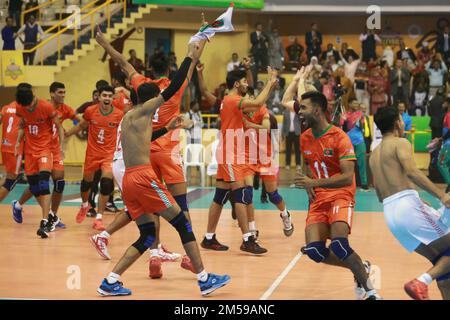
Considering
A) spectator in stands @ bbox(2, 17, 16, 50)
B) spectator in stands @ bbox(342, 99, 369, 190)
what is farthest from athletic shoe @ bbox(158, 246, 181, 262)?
spectator in stands @ bbox(2, 17, 16, 50)

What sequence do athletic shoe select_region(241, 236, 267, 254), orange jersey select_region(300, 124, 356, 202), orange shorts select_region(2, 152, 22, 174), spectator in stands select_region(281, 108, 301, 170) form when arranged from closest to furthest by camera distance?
1. orange jersey select_region(300, 124, 356, 202)
2. athletic shoe select_region(241, 236, 267, 254)
3. orange shorts select_region(2, 152, 22, 174)
4. spectator in stands select_region(281, 108, 301, 170)

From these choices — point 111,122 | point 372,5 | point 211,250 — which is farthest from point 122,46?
point 211,250

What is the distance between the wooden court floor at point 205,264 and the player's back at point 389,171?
1.44 m

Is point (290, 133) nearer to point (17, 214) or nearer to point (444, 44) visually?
point (444, 44)

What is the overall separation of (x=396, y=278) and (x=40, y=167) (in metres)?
6.04

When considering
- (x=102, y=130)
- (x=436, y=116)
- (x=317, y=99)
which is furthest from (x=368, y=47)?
(x=317, y=99)

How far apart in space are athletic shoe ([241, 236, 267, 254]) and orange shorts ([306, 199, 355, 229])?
281cm

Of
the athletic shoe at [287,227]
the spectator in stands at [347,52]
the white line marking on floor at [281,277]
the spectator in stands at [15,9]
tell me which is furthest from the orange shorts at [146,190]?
the spectator in stands at [347,52]

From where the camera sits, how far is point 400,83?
26234mm

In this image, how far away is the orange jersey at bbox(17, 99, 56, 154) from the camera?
13477 mm

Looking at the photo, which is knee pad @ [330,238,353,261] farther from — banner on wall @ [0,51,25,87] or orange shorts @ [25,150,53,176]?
banner on wall @ [0,51,25,87]

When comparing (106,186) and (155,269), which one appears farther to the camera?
(106,186)

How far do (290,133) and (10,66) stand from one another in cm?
791

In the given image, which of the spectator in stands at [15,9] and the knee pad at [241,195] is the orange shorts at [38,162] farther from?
the spectator in stands at [15,9]
